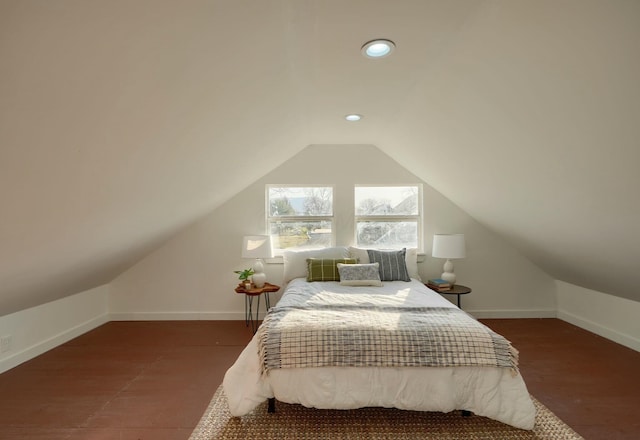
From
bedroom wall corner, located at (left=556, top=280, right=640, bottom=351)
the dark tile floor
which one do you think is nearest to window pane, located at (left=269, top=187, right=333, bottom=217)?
the dark tile floor

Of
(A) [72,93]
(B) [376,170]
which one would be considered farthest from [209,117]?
(B) [376,170]

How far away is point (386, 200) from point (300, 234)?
123 cm

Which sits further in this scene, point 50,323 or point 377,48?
point 50,323

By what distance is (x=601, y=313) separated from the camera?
3379mm

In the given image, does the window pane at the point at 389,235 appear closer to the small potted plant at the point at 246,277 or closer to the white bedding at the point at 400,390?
the small potted plant at the point at 246,277

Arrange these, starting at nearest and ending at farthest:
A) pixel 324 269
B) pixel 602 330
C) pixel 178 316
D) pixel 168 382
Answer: pixel 168 382, pixel 602 330, pixel 324 269, pixel 178 316

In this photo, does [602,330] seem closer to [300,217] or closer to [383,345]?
[383,345]

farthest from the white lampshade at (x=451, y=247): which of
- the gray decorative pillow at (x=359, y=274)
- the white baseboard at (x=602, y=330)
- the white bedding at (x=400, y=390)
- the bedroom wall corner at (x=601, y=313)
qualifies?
the white bedding at (x=400, y=390)

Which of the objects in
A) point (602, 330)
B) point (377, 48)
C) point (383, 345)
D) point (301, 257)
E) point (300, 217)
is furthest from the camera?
point (300, 217)

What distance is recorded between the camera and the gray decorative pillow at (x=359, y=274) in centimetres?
329

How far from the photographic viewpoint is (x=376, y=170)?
414 centimetres

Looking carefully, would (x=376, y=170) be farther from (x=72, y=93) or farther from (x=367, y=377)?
(x=72, y=93)

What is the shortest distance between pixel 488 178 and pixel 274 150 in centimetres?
204

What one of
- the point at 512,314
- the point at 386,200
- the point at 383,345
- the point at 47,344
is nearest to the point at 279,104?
the point at 383,345
